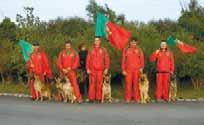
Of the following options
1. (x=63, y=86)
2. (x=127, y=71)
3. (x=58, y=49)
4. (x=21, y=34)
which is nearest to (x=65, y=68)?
(x=63, y=86)

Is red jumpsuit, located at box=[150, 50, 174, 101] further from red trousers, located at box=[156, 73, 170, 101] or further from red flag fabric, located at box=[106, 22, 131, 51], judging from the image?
red flag fabric, located at box=[106, 22, 131, 51]

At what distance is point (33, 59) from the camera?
1942 cm

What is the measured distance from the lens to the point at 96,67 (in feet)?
61.1

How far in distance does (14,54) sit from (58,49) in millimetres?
2263

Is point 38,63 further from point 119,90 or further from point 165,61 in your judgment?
point 165,61

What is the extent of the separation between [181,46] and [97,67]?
11.3ft

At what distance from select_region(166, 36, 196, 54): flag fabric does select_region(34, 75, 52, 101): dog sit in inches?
183

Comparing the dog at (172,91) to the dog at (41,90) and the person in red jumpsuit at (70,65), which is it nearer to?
the person in red jumpsuit at (70,65)

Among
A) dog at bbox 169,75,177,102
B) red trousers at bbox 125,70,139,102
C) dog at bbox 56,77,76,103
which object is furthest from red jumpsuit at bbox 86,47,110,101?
dog at bbox 169,75,177,102

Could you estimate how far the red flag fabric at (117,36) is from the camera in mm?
20547

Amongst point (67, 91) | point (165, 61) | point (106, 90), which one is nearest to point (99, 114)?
point (106, 90)

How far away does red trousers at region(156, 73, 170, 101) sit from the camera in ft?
62.1

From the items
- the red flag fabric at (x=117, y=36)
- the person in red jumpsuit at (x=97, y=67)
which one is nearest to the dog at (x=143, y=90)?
the person in red jumpsuit at (x=97, y=67)

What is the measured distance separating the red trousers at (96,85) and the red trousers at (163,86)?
184 cm
